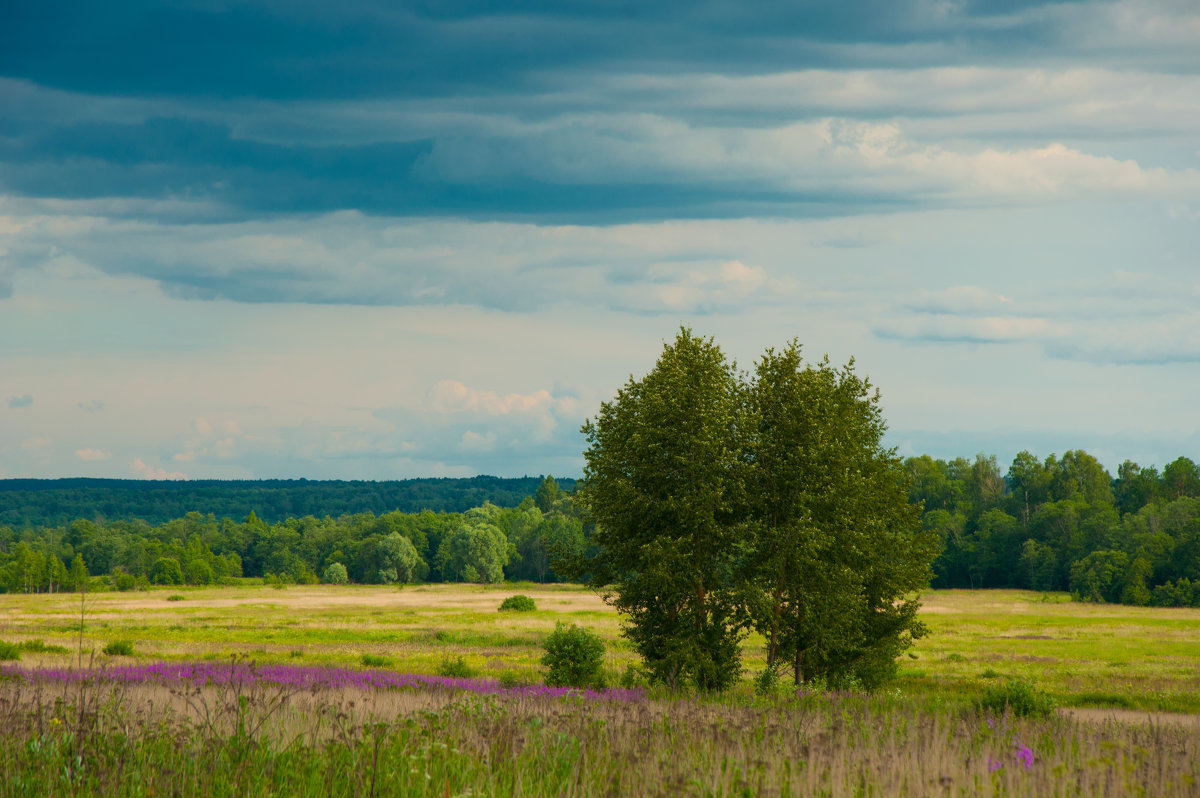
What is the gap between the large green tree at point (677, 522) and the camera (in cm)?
2714

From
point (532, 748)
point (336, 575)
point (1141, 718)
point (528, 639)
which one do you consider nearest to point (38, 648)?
point (528, 639)

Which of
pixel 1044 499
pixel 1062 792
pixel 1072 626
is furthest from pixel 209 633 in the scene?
pixel 1044 499

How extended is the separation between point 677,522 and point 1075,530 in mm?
141130

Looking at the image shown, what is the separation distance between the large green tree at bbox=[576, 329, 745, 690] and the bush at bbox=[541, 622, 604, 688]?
4.37ft

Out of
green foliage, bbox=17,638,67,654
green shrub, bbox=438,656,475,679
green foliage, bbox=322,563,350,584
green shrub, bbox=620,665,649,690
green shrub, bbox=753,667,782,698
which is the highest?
green shrub, bbox=753,667,782,698

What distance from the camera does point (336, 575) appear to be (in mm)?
188000

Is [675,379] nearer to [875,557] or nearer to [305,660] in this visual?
[875,557]

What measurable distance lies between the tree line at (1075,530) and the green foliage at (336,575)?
106836mm

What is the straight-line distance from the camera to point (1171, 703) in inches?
1273

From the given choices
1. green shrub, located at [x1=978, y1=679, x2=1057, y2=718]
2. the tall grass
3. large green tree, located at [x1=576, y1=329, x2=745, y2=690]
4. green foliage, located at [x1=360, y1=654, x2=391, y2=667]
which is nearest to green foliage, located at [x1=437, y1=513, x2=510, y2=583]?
green foliage, located at [x1=360, y1=654, x2=391, y2=667]

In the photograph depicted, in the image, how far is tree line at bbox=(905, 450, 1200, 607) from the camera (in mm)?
125750

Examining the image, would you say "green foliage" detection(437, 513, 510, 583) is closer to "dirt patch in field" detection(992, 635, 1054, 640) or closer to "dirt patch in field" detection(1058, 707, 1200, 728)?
"dirt patch in field" detection(992, 635, 1054, 640)

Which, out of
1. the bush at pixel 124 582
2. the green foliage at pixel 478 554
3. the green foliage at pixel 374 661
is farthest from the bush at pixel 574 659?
the bush at pixel 124 582

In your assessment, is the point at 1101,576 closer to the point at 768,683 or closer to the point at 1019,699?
the point at 768,683
